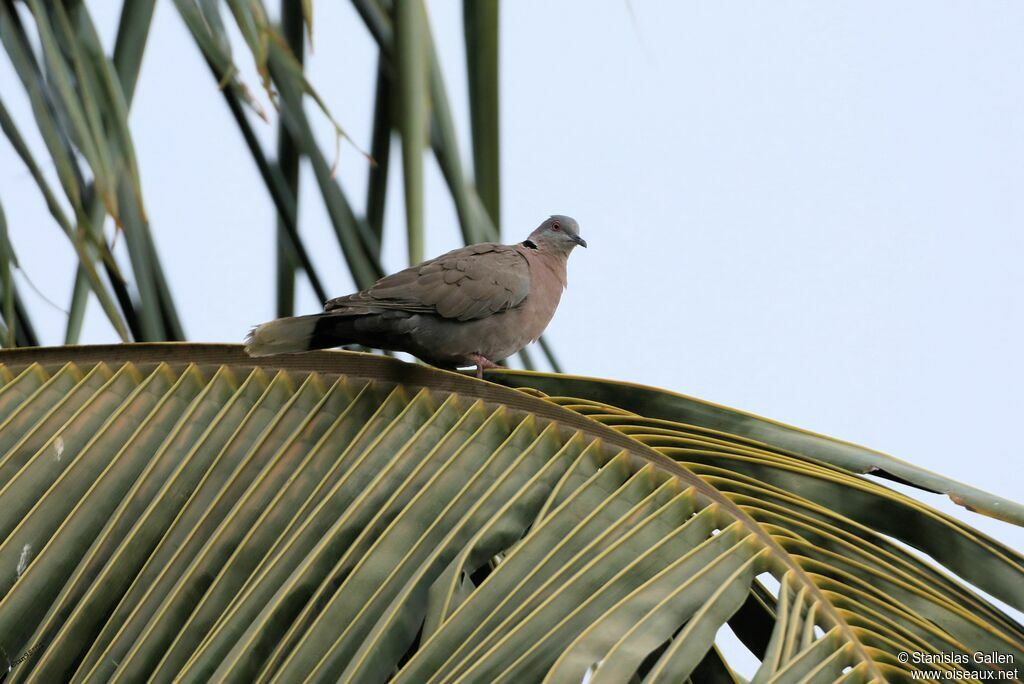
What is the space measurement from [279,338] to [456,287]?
2.84 feet

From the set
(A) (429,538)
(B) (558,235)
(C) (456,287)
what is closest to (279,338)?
(A) (429,538)

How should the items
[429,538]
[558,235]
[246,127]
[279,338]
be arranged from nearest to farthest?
[429,538] → [279,338] → [246,127] → [558,235]

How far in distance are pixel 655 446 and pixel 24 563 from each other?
1061mm

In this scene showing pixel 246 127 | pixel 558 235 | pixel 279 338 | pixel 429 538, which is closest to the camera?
pixel 429 538

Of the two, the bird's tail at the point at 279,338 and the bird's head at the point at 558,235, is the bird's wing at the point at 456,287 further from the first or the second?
the bird's head at the point at 558,235

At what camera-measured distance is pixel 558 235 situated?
3.98 meters

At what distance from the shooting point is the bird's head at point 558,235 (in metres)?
3.94

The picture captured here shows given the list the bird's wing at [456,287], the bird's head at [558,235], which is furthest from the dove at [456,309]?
the bird's head at [558,235]

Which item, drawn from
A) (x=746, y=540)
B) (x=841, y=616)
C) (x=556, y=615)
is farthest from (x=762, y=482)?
(x=556, y=615)

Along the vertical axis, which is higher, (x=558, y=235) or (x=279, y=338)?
(x=558, y=235)

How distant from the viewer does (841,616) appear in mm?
1639

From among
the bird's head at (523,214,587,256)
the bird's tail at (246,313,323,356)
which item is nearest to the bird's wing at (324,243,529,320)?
the bird's tail at (246,313,323,356)

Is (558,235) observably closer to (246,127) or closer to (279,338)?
(246,127)

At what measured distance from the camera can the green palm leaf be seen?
5.19 ft
